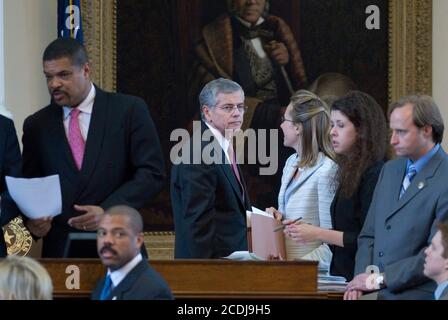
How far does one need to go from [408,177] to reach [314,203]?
119 centimetres

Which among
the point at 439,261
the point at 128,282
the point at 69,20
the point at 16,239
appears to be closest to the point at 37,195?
the point at 128,282

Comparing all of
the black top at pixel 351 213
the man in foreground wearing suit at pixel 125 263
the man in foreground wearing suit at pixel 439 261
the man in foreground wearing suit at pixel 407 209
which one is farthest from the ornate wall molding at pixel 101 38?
the man in foreground wearing suit at pixel 439 261

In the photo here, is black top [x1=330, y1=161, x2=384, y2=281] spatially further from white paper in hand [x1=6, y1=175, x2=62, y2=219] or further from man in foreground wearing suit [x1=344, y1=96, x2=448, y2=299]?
white paper in hand [x1=6, y1=175, x2=62, y2=219]

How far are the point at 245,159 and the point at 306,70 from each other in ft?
3.39

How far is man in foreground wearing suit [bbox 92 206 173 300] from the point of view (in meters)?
6.30

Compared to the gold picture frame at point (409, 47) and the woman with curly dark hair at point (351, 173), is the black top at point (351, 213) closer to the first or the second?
the woman with curly dark hair at point (351, 173)

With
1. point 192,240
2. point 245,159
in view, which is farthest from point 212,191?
point 245,159

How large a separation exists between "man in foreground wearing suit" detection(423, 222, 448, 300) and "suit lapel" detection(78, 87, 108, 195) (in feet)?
6.91

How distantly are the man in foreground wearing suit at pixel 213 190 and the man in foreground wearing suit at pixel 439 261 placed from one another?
1.96 meters

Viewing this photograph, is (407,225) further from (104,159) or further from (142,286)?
(104,159)

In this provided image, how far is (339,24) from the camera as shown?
40.3ft

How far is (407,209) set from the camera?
7000 mm

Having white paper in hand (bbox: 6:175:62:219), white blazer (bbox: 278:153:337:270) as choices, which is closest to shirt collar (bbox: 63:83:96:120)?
white paper in hand (bbox: 6:175:62:219)
